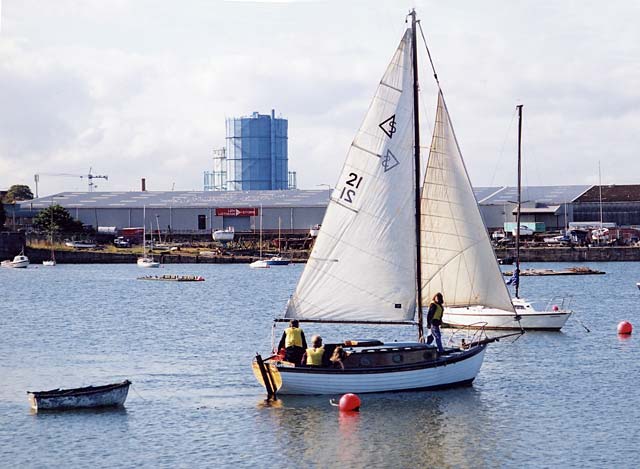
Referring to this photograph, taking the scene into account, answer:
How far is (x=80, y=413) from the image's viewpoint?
3838 centimetres

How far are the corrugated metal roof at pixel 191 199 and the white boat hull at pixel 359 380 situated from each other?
135 m

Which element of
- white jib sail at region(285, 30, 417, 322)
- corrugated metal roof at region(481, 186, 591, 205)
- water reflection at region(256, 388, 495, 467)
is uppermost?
corrugated metal roof at region(481, 186, 591, 205)

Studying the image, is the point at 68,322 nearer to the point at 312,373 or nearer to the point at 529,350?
the point at 529,350

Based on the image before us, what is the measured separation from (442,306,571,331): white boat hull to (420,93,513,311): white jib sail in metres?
13.2

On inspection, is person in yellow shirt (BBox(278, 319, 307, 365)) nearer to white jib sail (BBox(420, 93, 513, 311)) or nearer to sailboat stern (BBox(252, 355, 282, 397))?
sailboat stern (BBox(252, 355, 282, 397))

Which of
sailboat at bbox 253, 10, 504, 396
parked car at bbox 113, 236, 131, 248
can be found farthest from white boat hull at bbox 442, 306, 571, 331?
parked car at bbox 113, 236, 131, 248

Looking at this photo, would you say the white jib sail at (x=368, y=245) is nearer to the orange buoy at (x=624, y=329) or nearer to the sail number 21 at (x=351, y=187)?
the sail number 21 at (x=351, y=187)

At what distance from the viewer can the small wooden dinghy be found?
3844 centimetres

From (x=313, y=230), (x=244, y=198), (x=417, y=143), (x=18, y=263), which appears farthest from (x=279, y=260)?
(x=417, y=143)

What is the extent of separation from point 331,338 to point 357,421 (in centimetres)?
2261

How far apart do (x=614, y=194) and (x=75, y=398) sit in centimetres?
15008

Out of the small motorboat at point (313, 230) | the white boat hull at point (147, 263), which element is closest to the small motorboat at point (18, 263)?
the white boat hull at point (147, 263)

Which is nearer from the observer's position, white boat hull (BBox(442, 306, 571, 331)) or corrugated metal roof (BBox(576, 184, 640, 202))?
white boat hull (BBox(442, 306, 571, 331))

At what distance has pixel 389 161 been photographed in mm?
38938
